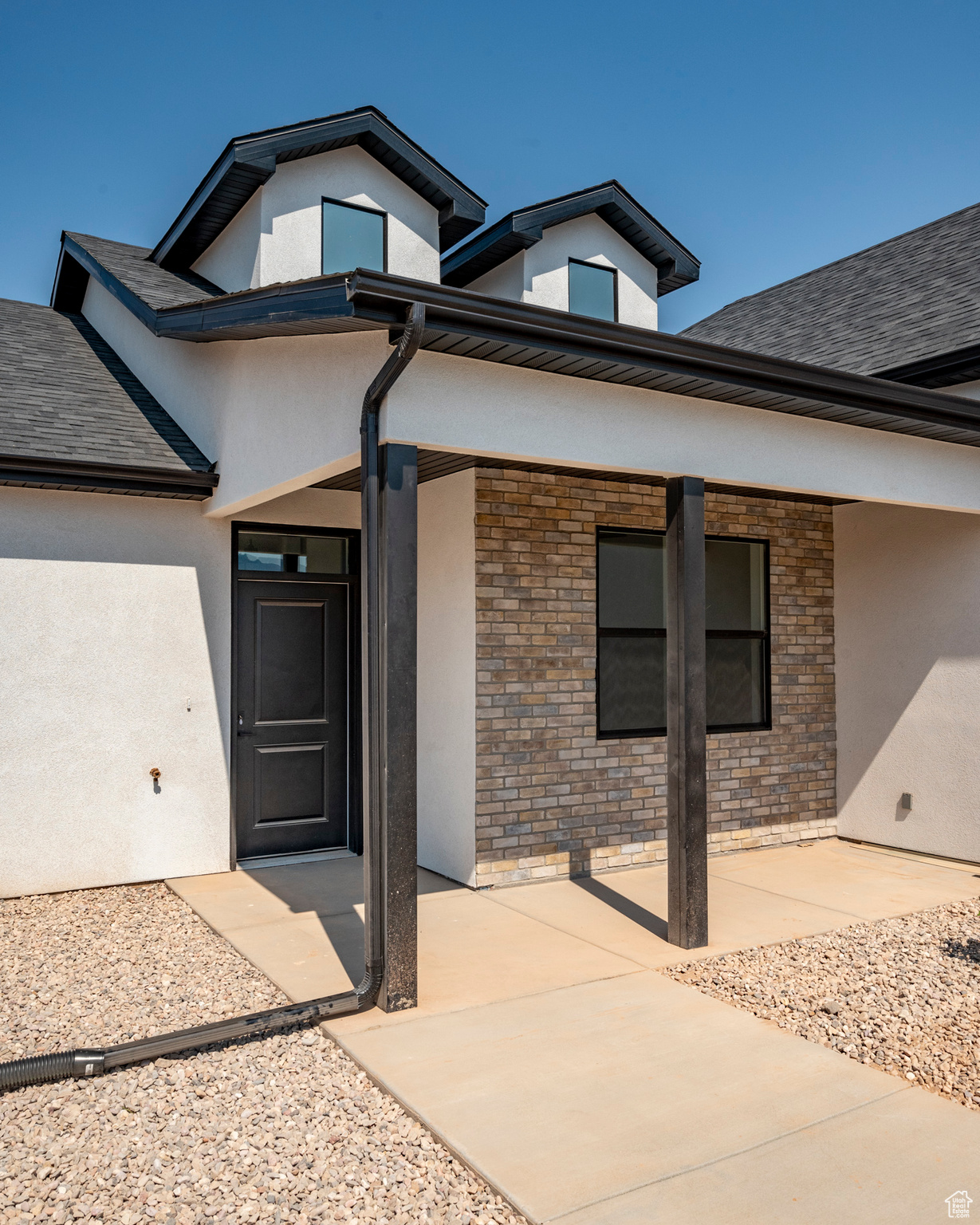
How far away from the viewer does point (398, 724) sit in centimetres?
411

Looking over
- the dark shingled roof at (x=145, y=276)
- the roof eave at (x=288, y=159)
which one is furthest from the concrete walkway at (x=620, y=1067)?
the roof eave at (x=288, y=159)

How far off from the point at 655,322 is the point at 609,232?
1104 millimetres

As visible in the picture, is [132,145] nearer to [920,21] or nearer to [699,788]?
[920,21]

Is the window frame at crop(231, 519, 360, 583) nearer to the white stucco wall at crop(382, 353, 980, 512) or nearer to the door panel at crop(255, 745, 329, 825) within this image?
the door panel at crop(255, 745, 329, 825)

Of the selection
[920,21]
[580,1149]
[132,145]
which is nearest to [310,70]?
[132,145]

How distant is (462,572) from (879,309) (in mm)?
5657

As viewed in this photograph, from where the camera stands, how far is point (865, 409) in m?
5.47

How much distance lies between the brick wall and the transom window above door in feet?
5.73

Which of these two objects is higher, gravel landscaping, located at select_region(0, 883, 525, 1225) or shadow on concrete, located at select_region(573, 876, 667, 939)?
gravel landscaping, located at select_region(0, 883, 525, 1225)

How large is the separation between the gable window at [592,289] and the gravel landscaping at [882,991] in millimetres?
6902

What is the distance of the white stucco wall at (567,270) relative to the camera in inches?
→ 370

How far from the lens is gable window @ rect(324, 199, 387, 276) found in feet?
27.1

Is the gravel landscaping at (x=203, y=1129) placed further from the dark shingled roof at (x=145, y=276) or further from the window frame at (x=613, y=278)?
the window frame at (x=613, y=278)

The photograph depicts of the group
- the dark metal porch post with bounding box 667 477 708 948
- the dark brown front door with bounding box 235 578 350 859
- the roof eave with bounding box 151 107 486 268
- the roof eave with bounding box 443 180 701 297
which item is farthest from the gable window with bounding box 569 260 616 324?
the dark metal porch post with bounding box 667 477 708 948
